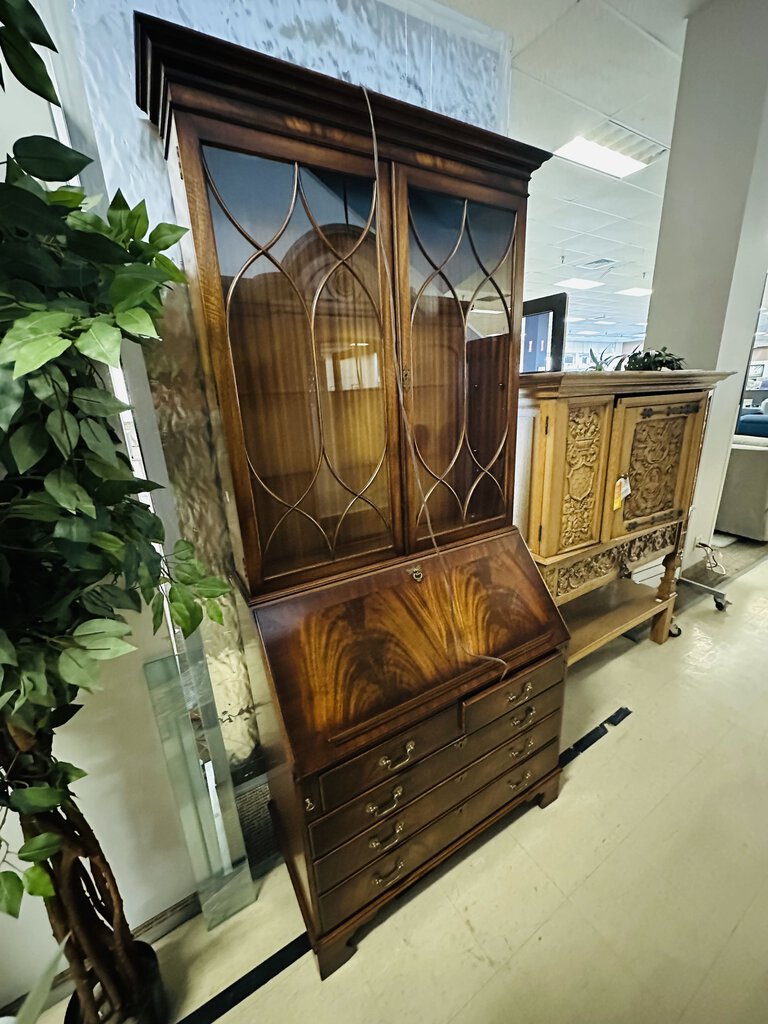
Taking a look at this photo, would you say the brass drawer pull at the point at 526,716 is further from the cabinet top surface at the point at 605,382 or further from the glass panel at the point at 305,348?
the cabinet top surface at the point at 605,382

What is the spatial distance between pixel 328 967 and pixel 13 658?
1.17 metres

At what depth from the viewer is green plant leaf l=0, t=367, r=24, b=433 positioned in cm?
46

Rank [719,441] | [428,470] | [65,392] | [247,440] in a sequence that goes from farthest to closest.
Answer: [719,441] < [428,470] < [247,440] < [65,392]

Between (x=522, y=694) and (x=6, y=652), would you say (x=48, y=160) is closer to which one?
(x=6, y=652)

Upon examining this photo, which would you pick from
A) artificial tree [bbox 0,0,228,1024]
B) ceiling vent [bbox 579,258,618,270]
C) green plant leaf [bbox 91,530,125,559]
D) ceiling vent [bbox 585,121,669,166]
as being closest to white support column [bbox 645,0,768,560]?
ceiling vent [bbox 585,121,669,166]

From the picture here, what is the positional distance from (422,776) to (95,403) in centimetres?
113

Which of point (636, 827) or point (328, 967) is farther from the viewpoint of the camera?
point (636, 827)

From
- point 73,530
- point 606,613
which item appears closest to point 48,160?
point 73,530

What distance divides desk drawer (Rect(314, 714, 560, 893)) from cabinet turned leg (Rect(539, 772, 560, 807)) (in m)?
0.20

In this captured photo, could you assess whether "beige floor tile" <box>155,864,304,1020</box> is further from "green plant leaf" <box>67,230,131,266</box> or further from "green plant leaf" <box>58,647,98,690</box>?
"green plant leaf" <box>67,230,131,266</box>

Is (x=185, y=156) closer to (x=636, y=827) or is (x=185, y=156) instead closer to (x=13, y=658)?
(x=13, y=658)

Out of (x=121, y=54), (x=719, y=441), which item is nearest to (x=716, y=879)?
(x=719, y=441)

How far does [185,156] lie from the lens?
0.77 metres

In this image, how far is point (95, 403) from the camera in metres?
0.57
